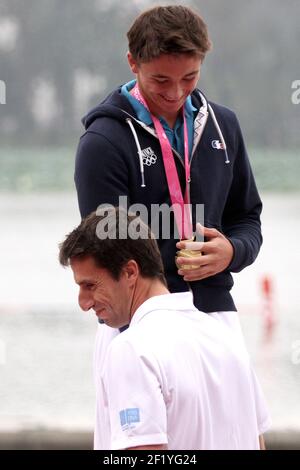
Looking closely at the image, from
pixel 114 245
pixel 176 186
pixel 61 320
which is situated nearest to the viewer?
pixel 114 245

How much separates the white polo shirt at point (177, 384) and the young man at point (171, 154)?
447 mm

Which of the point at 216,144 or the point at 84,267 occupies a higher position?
the point at 216,144

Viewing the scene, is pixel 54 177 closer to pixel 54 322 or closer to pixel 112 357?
pixel 54 322

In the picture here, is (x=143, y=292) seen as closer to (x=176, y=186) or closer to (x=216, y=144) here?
(x=176, y=186)

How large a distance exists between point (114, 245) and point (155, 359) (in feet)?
0.74

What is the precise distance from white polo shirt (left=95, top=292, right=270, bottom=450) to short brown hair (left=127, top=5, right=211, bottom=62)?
59 cm

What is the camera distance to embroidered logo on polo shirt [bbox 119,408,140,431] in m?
1.84

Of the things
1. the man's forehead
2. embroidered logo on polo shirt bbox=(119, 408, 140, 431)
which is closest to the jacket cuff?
the man's forehead

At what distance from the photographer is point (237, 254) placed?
99.8 inches

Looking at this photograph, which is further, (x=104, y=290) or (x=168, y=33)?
(x=168, y=33)

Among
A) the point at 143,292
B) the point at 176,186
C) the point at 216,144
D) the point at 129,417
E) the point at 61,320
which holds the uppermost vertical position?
the point at 61,320

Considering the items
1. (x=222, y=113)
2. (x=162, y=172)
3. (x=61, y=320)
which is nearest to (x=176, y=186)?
(x=162, y=172)

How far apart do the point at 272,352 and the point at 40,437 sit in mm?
4286

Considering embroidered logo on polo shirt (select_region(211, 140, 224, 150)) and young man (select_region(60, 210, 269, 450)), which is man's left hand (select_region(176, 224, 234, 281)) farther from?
young man (select_region(60, 210, 269, 450))
